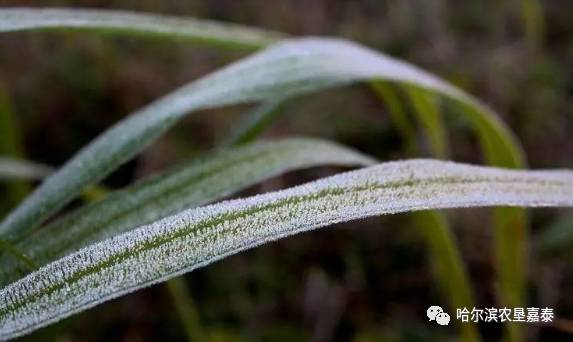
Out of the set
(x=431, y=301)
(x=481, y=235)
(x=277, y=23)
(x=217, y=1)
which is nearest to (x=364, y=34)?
(x=277, y=23)

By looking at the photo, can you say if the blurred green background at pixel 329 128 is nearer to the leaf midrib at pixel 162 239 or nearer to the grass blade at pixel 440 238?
the grass blade at pixel 440 238

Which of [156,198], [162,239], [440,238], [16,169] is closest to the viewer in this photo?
[162,239]

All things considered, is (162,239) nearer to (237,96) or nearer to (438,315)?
(237,96)

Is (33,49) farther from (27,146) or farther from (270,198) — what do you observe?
(270,198)

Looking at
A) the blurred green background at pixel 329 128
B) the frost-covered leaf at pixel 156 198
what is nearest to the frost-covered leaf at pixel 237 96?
the frost-covered leaf at pixel 156 198

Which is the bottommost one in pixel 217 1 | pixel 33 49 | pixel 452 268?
pixel 452 268

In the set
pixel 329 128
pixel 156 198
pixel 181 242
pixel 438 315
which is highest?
pixel 329 128

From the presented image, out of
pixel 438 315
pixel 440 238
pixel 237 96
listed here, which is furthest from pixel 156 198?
pixel 438 315
